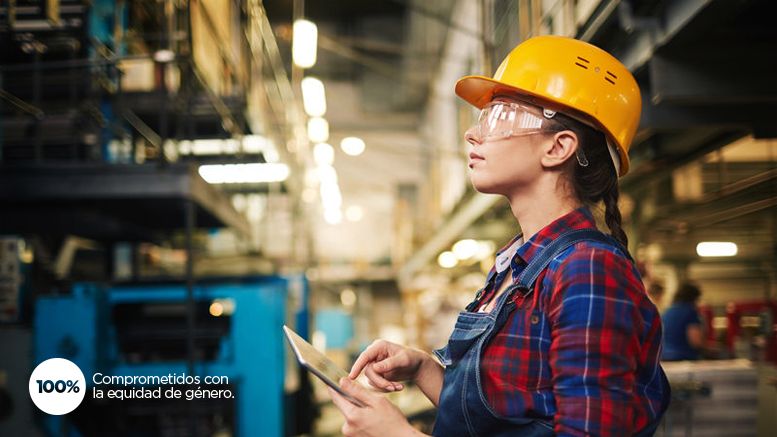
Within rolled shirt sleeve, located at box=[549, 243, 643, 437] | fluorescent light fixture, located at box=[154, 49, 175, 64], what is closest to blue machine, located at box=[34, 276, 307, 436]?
fluorescent light fixture, located at box=[154, 49, 175, 64]

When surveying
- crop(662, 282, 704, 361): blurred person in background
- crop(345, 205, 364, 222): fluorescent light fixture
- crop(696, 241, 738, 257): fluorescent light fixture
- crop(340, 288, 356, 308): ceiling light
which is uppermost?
crop(345, 205, 364, 222): fluorescent light fixture

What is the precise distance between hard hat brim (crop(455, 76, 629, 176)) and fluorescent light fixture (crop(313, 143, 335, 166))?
47.3ft

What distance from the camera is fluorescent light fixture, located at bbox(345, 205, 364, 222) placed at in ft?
101

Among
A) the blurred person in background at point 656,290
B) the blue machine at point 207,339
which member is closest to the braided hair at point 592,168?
the blue machine at point 207,339

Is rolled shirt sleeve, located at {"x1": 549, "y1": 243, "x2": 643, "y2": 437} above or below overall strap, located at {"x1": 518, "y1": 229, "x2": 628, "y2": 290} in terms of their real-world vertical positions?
below

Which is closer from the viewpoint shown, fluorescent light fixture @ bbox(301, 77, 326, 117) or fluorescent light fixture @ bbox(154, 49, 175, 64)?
fluorescent light fixture @ bbox(154, 49, 175, 64)

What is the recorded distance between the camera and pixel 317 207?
82.2 ft

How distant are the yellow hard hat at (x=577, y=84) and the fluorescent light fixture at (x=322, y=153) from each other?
14.6 metres

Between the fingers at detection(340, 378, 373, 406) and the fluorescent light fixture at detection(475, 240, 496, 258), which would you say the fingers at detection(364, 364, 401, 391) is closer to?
the fingers at detection(340, 378, 373, 406)

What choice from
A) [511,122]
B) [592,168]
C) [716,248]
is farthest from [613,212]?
[716,248]

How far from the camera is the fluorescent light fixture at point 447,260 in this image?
61.9 ft

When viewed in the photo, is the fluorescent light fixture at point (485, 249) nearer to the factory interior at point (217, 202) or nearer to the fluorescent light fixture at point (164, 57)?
the factory interior at point (217, 202)

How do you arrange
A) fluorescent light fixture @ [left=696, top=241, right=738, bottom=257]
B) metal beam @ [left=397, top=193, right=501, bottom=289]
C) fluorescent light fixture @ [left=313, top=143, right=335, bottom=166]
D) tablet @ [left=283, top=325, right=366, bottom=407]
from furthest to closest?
1. fluorescent light fixture @ [left=313, top=143, right=335, bottom=166]
2. metal beam @ [left=397, top=193, right=501, bottom=289]
3. fluorescent light fixture @ [left=696, top=241, right=738, bottom=257]
4. tablet @ [left=283, top=325, right=366, bottom=407]

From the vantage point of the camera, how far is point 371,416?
4.57 ft
